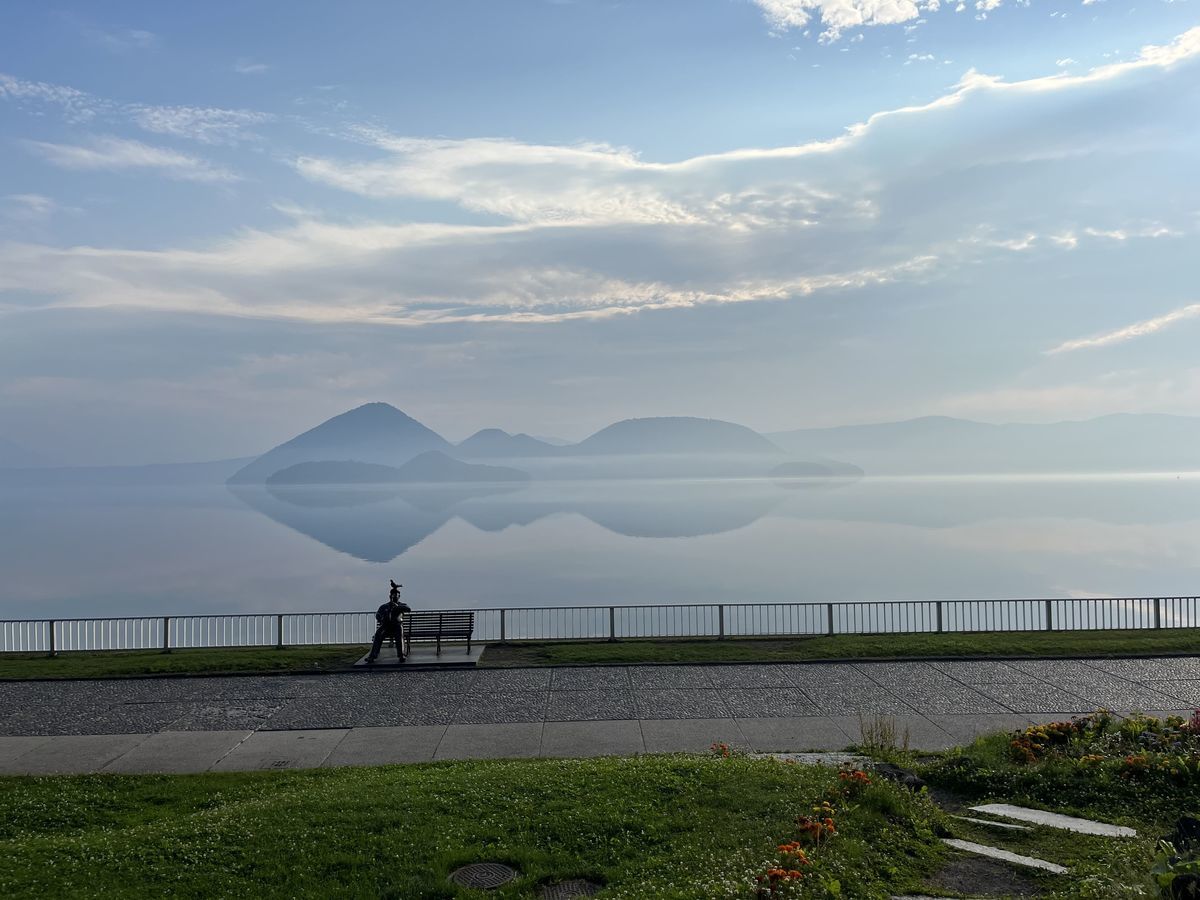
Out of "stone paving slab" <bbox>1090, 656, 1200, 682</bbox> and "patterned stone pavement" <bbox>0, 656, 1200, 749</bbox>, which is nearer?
"patterned stone pavement" <bbox>0, 656, 1200, 749</bbox>

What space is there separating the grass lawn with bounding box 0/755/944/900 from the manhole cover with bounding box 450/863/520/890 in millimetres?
120

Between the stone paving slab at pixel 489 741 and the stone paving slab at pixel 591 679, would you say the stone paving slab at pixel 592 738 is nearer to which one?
the stone paving slab at pixel 489 741

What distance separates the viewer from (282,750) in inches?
531

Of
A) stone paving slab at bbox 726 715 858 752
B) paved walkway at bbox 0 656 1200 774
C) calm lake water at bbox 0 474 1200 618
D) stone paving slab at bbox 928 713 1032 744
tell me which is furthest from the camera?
calm lake water at bbox 0 474 1200 618

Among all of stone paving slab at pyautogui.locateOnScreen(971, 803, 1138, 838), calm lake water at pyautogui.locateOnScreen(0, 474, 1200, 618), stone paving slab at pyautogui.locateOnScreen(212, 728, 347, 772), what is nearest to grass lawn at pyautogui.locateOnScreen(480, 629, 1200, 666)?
stone paving slab at pyautogui.locateOnScreen(212, 728, 347, 772)

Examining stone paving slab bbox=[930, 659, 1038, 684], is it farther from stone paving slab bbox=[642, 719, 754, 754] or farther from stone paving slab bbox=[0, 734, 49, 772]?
stone paving slab bbox=[0, 734, 49, 772]

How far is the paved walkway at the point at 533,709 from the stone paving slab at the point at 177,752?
36mm

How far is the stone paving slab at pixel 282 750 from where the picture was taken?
41.7 ft

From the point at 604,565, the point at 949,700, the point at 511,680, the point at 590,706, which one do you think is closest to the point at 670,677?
the point at 590,706

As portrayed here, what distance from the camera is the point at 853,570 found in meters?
99.6

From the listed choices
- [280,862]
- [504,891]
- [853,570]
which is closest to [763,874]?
[504,891]

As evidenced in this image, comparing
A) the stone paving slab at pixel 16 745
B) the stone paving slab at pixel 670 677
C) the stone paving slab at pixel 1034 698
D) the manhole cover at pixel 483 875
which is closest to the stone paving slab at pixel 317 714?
the stone paving slab at pixel 16 745

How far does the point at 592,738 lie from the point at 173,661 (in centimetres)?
1173

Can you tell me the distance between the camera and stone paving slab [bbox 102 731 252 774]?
41.3ft
